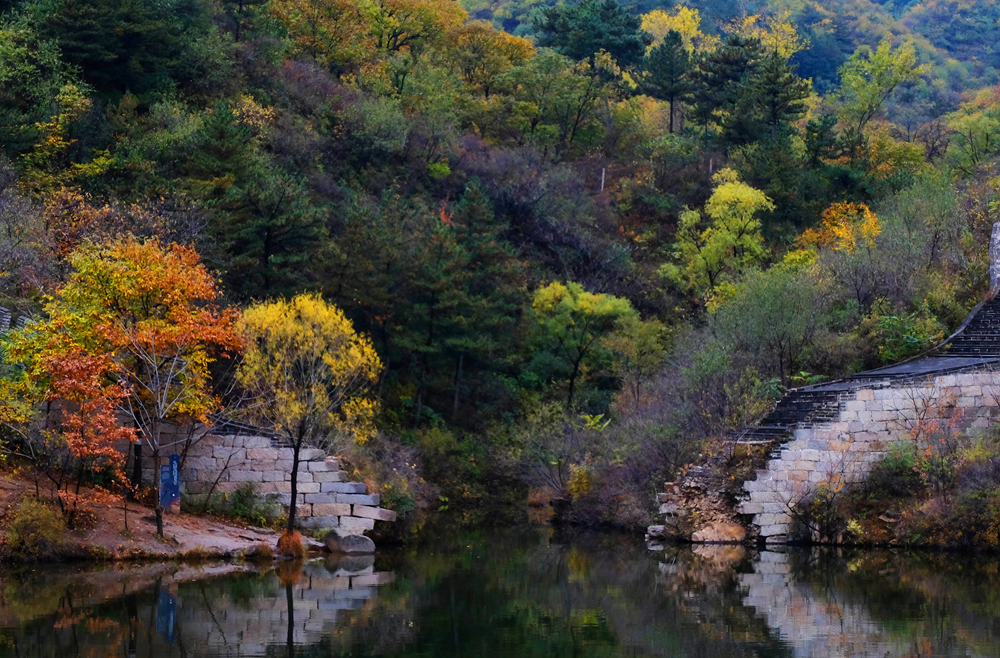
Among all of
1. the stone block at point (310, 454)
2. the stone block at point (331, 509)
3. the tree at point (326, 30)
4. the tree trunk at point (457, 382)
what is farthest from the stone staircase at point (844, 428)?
the tree at point (326, 30)

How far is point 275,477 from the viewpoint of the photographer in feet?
95.0

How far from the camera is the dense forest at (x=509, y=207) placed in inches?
1348

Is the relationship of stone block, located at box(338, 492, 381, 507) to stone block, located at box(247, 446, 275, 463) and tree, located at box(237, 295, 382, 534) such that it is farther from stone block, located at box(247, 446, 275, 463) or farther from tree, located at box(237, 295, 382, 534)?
stone block, located at box(247, 446, 275, 463)

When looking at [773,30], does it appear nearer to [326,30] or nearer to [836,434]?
[326,30]

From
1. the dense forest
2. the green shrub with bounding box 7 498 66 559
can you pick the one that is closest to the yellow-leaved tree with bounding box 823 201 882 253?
the dense forest

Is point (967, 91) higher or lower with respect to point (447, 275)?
higher

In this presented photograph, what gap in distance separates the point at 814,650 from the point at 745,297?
21300 mm

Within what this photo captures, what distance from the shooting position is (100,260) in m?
26.8

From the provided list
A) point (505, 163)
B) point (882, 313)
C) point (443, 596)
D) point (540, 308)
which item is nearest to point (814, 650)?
→ point (443, 596)

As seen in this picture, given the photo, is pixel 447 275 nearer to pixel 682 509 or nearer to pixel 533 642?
pixel 682 509

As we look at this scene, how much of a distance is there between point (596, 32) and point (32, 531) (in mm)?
52210

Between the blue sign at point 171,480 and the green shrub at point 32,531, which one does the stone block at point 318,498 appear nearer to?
the blue sign at point 171,480

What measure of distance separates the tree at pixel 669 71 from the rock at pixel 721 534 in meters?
38.9

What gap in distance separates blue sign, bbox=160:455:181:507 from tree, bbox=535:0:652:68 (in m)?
47.2
